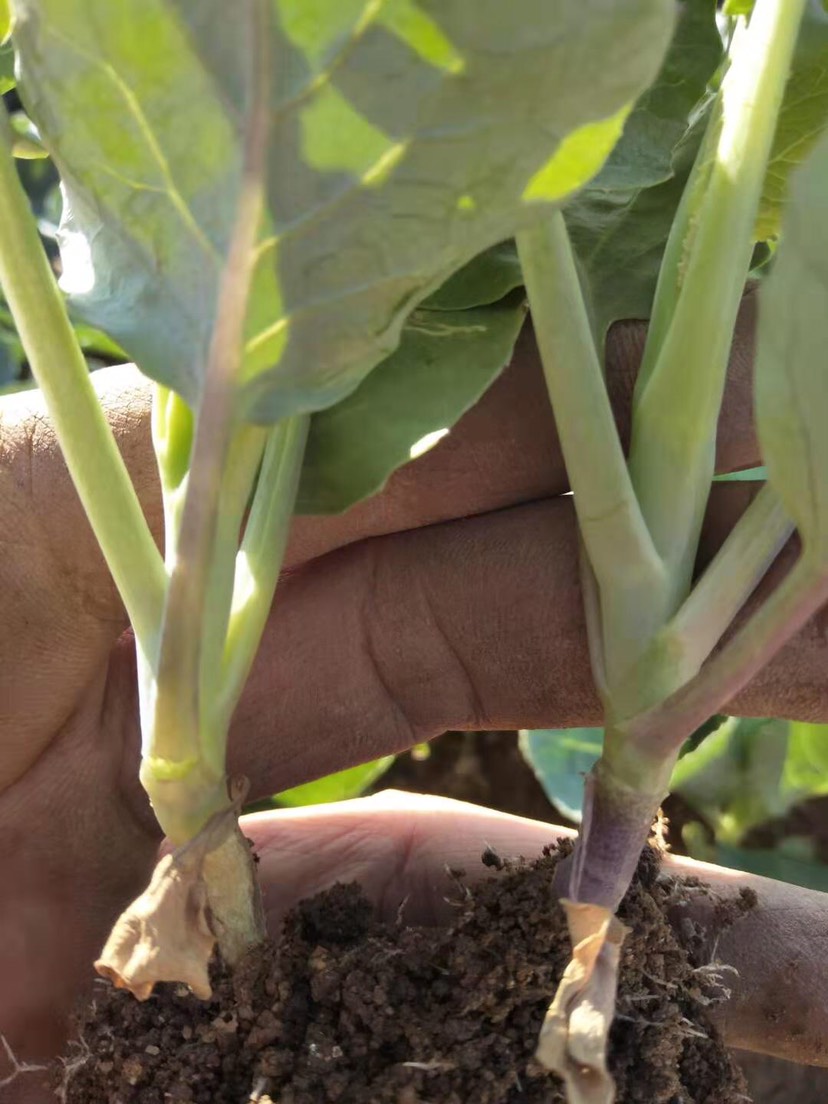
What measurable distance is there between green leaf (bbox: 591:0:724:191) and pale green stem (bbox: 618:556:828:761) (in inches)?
11.7

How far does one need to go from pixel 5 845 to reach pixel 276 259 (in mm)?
647

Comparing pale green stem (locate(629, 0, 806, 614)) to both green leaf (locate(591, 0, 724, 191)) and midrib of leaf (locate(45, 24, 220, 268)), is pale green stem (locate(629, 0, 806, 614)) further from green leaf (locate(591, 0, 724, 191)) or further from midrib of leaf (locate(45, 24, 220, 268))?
midrib of leaf (locate(45, 24, 220, 268))

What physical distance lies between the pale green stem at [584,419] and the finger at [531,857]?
0.36 metres

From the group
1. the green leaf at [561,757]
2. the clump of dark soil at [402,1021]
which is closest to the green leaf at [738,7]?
the clump of dark soil at [402,1021]

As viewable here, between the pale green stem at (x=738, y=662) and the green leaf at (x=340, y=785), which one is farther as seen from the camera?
the green leaf at (x=340, y=785)

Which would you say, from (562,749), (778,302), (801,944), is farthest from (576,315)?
(562,749)

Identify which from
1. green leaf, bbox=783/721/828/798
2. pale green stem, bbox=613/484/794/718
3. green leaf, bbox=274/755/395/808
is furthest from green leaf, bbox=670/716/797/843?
pale green stem, bbox=613/484/794/718

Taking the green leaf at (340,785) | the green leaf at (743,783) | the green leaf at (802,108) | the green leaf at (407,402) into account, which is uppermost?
the green leaf at (802,108)

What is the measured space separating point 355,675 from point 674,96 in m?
0.49

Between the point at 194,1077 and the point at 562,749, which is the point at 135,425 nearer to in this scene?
the point at 194,1077

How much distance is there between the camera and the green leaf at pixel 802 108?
0.63 m

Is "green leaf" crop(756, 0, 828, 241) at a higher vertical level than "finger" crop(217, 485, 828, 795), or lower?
higher

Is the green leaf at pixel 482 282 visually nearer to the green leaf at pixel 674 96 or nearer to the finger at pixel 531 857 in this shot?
the green leaf at pixel 674 96

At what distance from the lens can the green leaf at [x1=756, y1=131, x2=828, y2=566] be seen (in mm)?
369
